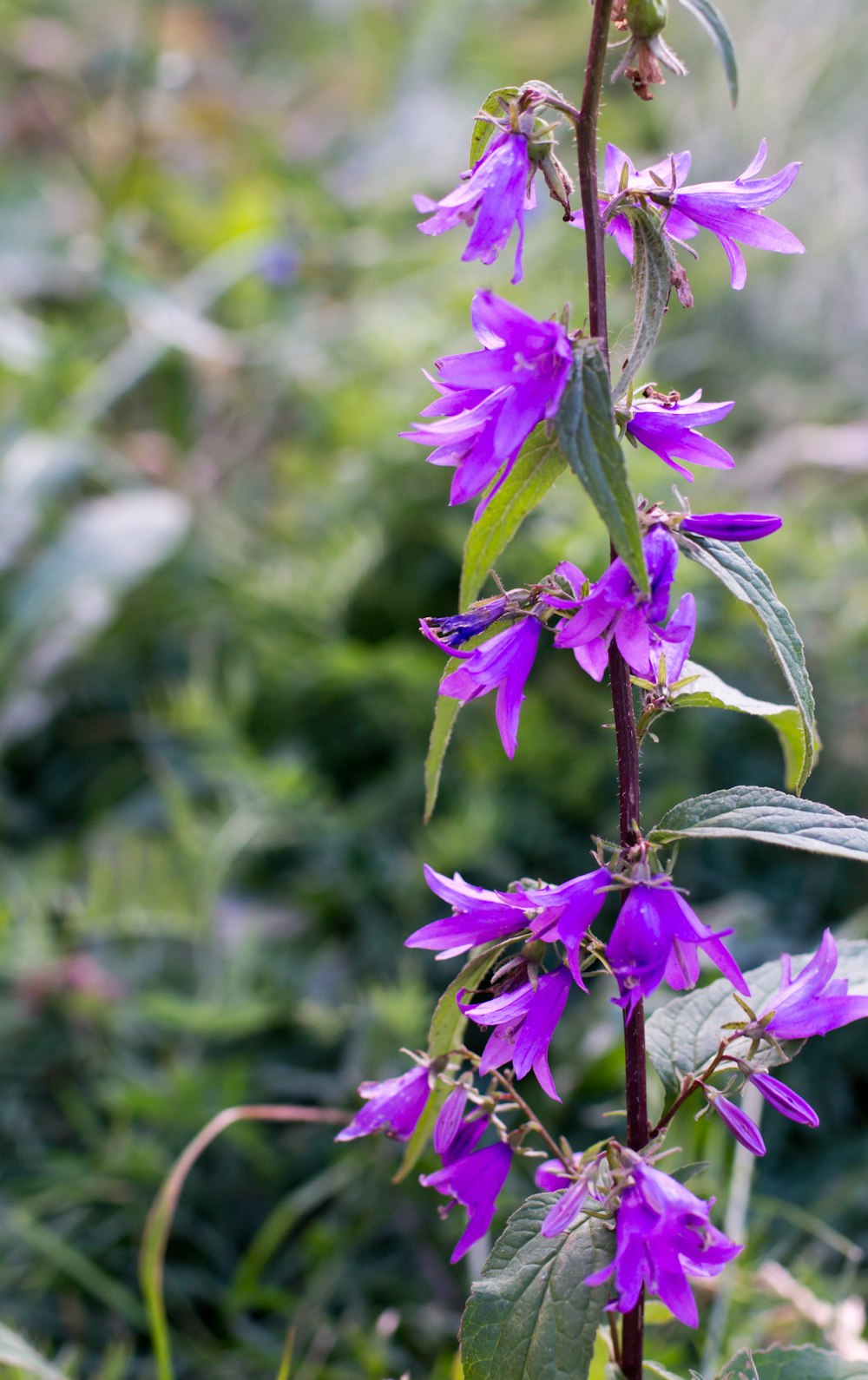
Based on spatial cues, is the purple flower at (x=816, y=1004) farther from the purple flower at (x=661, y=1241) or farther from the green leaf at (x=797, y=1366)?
the green leaf at (x=797, y=1366)

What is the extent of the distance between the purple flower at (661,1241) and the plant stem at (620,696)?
6cm

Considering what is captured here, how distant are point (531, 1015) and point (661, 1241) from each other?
0.13 metres

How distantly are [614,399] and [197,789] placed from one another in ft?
4.72

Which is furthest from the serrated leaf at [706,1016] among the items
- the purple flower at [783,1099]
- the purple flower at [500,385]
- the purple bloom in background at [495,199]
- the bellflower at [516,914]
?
the purple bloom in background at [495,199]

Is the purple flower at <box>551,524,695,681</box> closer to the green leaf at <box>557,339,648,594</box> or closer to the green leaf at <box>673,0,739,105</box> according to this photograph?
the green leaf at <box>557,339,648,594</box>

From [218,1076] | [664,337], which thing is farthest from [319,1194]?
[664,337]

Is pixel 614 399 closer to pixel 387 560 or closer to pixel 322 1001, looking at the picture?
pixel 322 1001

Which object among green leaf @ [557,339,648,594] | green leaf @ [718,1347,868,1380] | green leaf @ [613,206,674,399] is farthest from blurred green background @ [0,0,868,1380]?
green leaf @ [718,1347,868,1380]

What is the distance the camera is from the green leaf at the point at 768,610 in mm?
607

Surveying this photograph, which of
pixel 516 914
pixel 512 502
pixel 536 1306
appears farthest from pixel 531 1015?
pixel 512 502

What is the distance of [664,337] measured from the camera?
303 centimetres

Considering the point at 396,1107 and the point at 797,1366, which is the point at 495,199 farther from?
the point at 797,1366

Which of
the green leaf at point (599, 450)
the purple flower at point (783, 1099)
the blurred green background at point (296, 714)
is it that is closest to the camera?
the green leaf at point (599, 450)

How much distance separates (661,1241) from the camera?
0.62 metres
